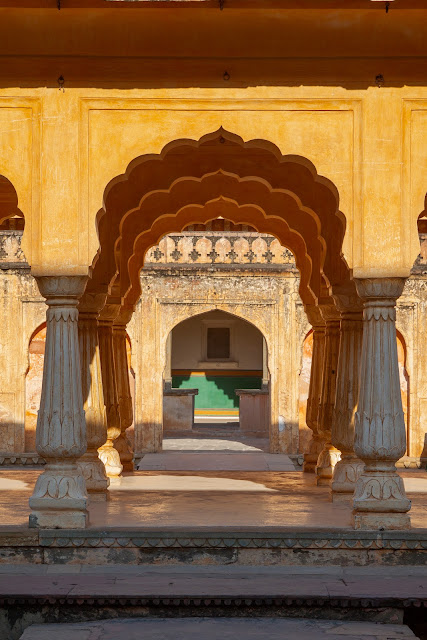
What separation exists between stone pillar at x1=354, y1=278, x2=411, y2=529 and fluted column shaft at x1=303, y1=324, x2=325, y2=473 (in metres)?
3.75

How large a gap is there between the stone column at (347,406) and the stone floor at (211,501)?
258 millimetres

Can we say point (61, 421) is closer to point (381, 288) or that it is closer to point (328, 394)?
point (381, 288)

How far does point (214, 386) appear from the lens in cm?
2841

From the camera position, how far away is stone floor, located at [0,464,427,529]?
671 cm

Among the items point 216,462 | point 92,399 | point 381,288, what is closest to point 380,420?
point 381,288

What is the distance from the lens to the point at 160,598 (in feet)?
17.9

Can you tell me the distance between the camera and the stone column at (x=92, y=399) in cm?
802

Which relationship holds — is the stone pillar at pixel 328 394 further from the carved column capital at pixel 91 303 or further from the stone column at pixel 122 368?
the carved column capital at pixel 91 303

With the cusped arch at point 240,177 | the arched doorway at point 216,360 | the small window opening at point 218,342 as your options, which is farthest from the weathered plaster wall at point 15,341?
the small window opening at point 218,342

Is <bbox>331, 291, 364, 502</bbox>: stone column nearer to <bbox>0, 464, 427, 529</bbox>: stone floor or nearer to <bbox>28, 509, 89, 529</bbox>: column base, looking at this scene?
<bbox>0, 464, 427, 529</bbox>: stone floor

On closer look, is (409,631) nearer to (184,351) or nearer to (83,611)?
(83,611)

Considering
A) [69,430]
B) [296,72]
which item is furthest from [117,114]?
[69,430]

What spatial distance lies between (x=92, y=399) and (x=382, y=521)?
300cm

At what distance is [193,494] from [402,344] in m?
9.07
